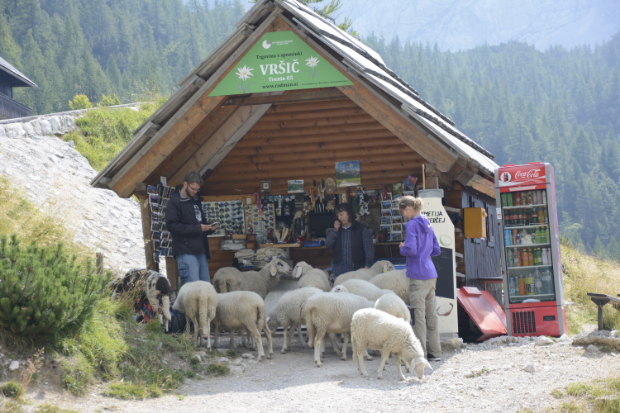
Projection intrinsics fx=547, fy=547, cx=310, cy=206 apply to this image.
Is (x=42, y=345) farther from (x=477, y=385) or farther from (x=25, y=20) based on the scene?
(x=25, y=20)

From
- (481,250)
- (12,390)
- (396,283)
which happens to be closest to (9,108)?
(481,250)

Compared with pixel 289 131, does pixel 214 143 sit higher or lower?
lower

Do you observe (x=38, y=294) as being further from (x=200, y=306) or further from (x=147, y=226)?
(x=147, y=226)

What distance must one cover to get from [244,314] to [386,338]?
7.22 ft

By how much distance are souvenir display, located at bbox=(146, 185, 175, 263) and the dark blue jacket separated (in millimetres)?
821

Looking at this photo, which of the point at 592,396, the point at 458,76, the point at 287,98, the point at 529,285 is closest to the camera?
the point at 592,396

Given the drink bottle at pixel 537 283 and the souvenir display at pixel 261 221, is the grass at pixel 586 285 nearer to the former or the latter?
the drink bottle at pixel 537 283

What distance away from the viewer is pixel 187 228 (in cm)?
885

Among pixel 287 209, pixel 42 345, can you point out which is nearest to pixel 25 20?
pixel 287 209

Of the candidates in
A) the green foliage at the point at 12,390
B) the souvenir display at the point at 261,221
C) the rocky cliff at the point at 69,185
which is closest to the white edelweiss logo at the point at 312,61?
the souvenir display at the point at 261,221

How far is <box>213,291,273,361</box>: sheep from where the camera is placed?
7.61m

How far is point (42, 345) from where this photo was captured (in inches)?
232

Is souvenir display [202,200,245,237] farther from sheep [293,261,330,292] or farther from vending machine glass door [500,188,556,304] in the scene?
vending machine glass door [500,188,556,304]

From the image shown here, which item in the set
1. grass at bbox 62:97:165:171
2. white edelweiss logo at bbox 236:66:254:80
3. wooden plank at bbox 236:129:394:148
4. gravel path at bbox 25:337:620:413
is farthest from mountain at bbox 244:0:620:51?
gravel path at bbox 25:337:620:413
